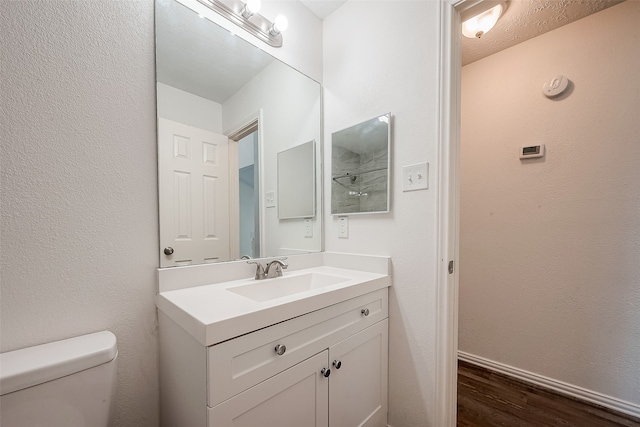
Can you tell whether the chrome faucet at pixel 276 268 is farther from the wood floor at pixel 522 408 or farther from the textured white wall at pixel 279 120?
the wood floor at pixel 522 408

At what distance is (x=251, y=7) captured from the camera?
1209 millimetres

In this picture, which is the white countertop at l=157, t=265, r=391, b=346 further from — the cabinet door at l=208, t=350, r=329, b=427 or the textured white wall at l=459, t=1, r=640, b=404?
the textured white wall at l=459, t=1, r=640, b=404

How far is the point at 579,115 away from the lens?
1.50m

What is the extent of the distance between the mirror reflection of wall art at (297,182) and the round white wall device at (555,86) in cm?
→ 155

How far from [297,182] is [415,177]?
27.8 inches

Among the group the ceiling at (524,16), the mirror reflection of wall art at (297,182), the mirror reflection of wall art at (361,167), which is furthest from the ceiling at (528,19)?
the mirror reflection of wall art at (297,182)

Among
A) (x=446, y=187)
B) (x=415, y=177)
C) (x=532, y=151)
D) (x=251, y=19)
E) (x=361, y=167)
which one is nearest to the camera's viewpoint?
(x=446, y=187)

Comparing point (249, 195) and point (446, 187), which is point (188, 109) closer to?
point (249, 195)

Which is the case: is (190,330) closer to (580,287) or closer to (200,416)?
(200,416)

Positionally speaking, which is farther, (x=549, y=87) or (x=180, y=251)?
(x=549, y=87)

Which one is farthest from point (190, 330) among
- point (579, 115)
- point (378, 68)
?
point (579, 115)

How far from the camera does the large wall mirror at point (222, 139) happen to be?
3.43 ft

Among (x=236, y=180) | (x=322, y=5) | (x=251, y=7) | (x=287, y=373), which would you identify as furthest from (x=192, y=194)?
(x=322, y=5)

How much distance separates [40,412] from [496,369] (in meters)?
2.37
